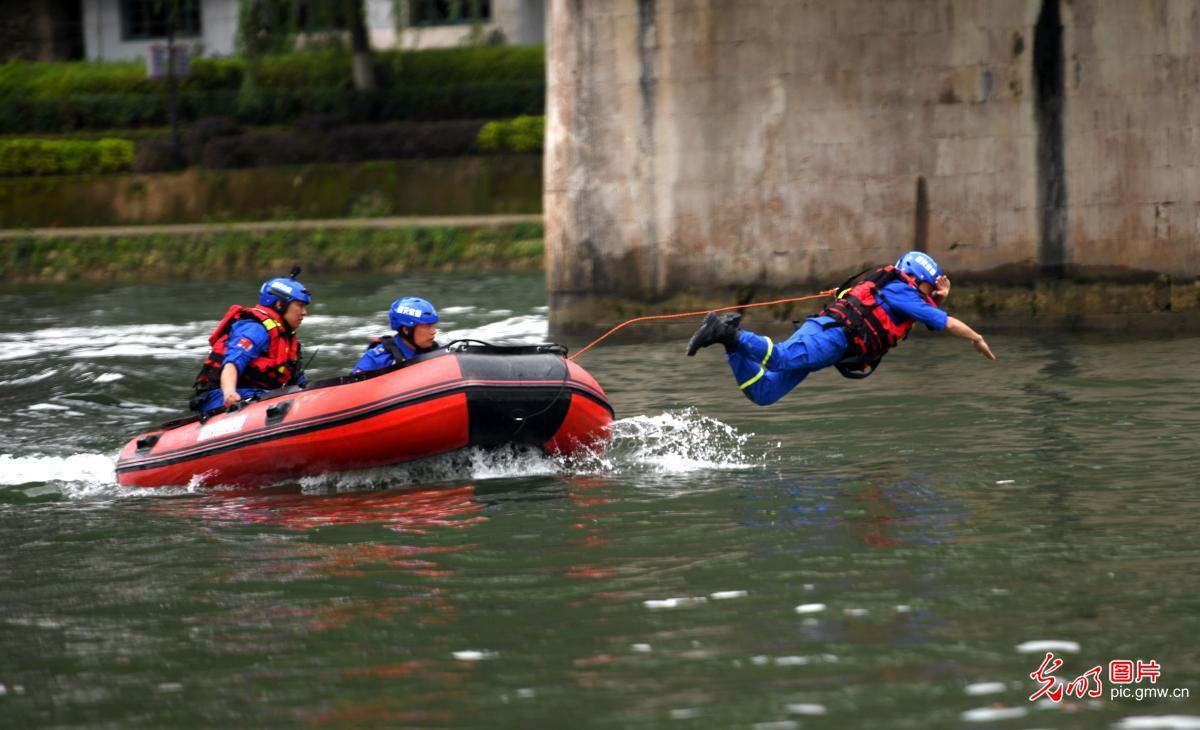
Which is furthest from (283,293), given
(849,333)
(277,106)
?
(277,106)

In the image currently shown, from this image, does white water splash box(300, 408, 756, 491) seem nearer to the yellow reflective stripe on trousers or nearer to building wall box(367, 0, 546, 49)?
the yellow reflective stripe on trousers

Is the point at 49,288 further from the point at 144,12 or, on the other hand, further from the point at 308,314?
the point at 144,12

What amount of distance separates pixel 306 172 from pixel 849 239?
53.7ft

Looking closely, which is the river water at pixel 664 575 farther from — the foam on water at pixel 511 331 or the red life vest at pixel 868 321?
the foam on water at pixel 511 331

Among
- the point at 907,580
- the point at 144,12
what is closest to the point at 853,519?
the point at 907,580

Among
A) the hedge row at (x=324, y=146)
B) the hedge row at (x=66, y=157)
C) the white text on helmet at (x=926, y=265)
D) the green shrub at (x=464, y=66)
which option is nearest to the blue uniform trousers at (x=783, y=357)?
the white text on helmet at (x=926, y=265)

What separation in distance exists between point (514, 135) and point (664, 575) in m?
22.8

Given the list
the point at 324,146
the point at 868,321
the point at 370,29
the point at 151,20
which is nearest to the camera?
the point at 868,321

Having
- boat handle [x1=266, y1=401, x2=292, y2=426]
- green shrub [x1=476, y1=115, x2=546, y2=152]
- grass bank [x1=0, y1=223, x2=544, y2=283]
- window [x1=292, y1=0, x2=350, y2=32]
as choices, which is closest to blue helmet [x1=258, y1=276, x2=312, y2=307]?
boat handle [x1=266, y1=401, x2=292, y2=426]

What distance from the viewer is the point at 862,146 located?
623 inches

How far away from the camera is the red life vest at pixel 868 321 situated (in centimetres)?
997

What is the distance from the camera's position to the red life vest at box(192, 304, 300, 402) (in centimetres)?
1031

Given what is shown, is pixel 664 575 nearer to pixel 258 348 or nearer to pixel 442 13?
pixel 258 348

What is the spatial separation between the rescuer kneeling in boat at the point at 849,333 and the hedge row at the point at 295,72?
2206 centimetres
